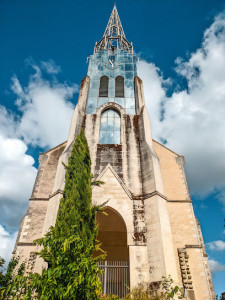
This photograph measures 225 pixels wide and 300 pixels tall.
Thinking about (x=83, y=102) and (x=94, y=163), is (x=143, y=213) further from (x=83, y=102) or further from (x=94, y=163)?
(x=83, y=102)

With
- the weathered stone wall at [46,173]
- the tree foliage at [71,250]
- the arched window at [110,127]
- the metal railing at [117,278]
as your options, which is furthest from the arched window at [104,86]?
the metal railing at [117,278]

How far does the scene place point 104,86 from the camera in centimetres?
1681

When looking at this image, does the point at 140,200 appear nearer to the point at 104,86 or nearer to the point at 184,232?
the point at 184,232

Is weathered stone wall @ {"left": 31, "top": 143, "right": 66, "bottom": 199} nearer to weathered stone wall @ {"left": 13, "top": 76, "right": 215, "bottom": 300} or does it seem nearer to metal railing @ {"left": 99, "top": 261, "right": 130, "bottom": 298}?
weathered stone wall @ {"left": 13, "top": 76, "right": 215, "bottom": 300}

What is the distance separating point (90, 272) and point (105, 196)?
6142 mm

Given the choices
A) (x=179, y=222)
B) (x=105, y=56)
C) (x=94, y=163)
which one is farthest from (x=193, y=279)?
(x=105, y=56)

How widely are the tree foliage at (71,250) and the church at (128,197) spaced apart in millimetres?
1345

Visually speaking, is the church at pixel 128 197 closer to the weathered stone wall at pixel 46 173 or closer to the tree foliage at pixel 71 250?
the weathered stone wall at pixel 46 173

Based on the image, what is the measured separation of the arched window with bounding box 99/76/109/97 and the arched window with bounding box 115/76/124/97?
0.80 meters

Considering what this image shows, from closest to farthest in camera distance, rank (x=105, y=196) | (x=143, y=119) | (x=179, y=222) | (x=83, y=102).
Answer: (x=105, y=196) < (x=179, y=222) < (x=143, y=119) < (x=83, y=102)

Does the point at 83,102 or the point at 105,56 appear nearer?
the point at 83,102

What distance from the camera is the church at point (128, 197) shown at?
8.92 metres

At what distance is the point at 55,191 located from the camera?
390 inches

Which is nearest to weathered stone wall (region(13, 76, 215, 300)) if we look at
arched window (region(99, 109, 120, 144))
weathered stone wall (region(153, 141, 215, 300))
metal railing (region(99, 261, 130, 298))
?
weathered stone wall (region(153, 141, 215, 300))
